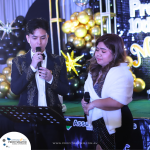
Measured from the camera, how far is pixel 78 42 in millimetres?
4348

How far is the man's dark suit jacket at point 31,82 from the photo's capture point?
1.72m

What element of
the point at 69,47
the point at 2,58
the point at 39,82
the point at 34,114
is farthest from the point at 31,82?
the point at 2,58

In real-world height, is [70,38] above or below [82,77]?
above

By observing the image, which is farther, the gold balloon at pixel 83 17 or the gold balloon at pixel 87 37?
the gold balloon at pixel 87 37

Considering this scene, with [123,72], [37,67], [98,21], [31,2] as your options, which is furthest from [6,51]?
[123,72]

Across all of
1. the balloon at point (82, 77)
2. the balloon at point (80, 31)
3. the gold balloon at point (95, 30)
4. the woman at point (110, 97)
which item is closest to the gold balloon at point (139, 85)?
the balloon at point (82, 77)

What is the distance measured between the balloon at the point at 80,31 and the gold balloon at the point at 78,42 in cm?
9

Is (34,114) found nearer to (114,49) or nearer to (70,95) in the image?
(114,49)

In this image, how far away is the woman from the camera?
5.11 ft

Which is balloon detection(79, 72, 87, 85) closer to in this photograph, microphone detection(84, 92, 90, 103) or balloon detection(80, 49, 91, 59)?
balloon detection(80, 49, 91, 59)

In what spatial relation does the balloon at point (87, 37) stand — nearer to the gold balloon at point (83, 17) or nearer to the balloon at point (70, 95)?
the gold balloon at point (83, 17)

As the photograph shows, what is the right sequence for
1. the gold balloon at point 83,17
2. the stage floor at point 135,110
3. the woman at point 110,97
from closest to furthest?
the woman at point 110,97, the stage floor at point 135,110, the gold balloon at point 83,17

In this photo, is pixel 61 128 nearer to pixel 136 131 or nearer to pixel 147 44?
pixel 136 131

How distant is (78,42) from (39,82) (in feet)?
8.68
